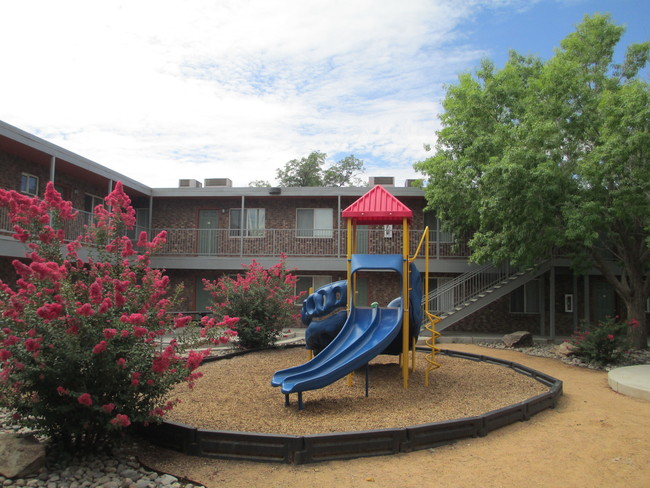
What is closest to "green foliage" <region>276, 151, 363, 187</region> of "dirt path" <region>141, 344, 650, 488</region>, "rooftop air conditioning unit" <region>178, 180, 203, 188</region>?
"rooftop air conditioning unit" <region>178, 180, 203, 188</region>

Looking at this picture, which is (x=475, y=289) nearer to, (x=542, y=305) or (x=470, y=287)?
(x=470, y=287)

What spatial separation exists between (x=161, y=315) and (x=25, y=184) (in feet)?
39.5

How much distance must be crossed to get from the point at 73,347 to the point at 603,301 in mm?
19331

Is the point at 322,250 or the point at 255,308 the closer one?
the point at 255,308

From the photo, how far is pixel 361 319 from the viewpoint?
848cm

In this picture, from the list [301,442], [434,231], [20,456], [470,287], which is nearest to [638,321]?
[470,287]

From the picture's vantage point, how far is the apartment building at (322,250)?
676 inches

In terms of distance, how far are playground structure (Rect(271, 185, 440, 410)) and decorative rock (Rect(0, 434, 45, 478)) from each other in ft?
9.81

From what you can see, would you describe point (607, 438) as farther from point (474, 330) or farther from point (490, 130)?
point (474, 330)

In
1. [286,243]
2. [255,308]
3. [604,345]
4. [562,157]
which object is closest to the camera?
[604,345]

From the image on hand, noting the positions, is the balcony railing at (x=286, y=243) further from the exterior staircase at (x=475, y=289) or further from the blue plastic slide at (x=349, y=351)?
the blue plastic slide at (x=349, y=351)

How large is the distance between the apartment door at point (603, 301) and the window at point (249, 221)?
13.1m

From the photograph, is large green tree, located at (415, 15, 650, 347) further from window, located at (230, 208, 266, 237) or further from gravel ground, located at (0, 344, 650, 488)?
window, located at (230, 208, 266, 237)

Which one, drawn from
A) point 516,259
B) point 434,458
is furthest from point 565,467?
point 516,259
